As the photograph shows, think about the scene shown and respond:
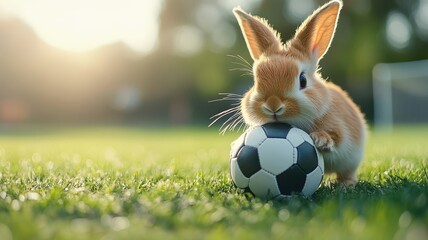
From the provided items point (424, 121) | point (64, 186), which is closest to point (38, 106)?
point (424, 121)

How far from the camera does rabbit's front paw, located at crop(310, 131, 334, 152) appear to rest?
3.67 m

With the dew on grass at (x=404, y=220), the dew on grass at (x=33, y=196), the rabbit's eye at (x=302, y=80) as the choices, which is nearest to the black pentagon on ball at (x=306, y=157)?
the rabbit's eye at (x=302, y=80)

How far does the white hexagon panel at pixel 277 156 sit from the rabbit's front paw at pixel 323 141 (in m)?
0.26

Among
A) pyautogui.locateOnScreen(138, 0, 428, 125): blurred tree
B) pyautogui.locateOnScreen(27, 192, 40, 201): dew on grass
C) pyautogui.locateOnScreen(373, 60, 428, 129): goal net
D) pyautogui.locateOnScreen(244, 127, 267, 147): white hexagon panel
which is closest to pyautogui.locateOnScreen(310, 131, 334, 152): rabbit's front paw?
pyautogui.locateOnScreen(244, 127, 267, 147): white hexagon panel

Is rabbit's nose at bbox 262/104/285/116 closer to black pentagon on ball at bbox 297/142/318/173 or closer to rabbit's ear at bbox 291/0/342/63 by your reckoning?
black pentagon on ball at bbox 297/142/318/173

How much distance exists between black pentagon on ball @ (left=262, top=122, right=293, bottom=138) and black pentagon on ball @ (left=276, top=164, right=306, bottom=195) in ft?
0.75

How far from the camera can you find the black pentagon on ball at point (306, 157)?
138 inches

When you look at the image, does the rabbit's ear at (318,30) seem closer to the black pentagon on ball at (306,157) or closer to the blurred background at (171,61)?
the black pentagon on ball at (306,157)

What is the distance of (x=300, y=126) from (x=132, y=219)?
1.67 m

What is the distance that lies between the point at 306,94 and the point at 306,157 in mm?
460

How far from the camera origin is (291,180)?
3477mm

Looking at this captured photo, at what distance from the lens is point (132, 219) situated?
2.49 metres

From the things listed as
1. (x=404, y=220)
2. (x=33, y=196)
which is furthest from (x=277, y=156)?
(x=33, y=196)

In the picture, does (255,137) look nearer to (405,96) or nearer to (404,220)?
(404,220)
